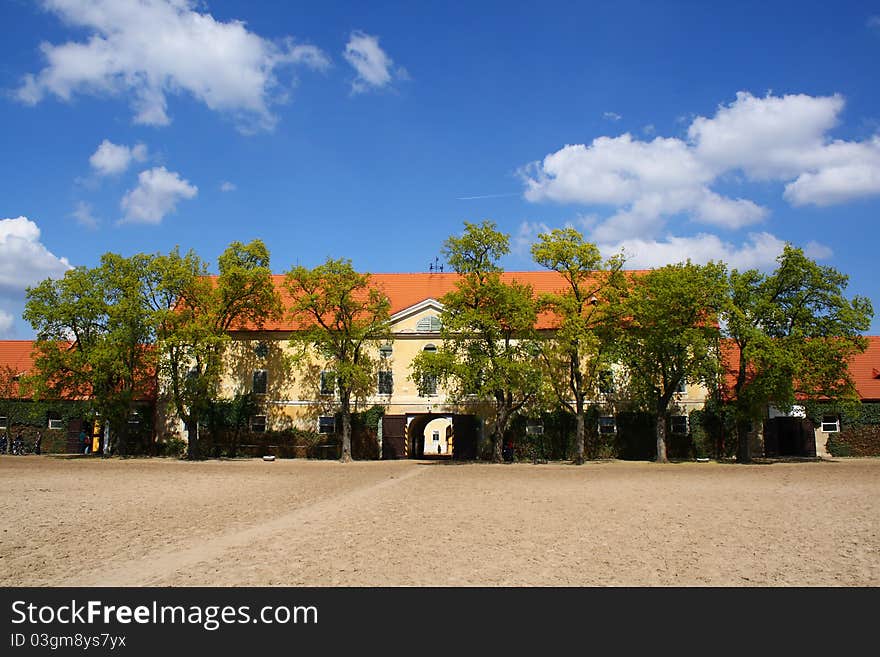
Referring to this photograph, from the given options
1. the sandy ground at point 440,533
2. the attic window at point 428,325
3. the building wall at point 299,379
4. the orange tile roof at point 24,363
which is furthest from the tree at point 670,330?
the orange tile roof at point 24,363

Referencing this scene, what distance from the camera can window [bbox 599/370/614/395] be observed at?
135ft

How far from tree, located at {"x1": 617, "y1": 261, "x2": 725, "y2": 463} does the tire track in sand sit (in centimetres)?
2467

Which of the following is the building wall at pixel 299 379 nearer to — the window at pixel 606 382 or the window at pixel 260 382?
the window at pixel 260 382

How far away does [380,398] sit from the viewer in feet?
147

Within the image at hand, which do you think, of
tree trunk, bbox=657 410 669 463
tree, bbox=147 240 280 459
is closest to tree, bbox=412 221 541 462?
tree trunk, bbox=657 410 669 463

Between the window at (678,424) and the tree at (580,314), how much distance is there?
6.05m

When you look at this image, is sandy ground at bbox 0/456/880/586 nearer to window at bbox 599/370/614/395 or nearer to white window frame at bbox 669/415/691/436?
window at bbox 599/370/614/395

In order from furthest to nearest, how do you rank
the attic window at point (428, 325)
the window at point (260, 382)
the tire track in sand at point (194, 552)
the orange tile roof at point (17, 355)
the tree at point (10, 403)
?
the orange tile roof at point (17, 355) < the tree at point (10, 403) < the window at point (260, 382) < the attic window at point (428, 325) < the tire track in sand at point (194, 552)

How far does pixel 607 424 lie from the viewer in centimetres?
4334

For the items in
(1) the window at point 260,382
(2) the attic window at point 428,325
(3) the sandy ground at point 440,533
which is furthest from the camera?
(1) the window at point 260,382

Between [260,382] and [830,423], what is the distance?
36.8m

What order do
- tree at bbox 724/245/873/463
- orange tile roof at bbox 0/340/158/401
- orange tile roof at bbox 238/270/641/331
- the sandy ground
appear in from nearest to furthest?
the sandy ground, tree at bbox 724/245/873/463, orange tile roof at bbox 0/340/158/401, orange tile roof at bbox 238/270/641/331

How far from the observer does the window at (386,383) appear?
→ 147ft
